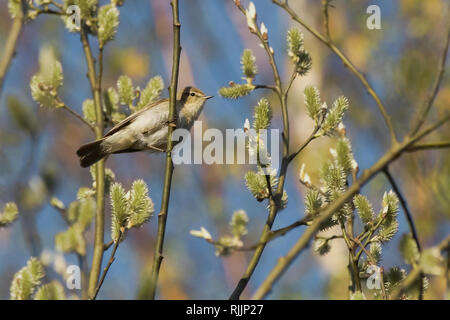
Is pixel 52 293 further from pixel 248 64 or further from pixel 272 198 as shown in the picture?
pixel 248 64

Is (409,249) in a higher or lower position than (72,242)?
lower

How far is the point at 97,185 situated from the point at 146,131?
6.95 feet

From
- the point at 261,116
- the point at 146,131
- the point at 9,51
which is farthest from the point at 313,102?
the point at 146,131

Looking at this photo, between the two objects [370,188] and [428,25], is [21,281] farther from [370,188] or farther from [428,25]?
[428,25]

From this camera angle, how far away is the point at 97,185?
132 inches

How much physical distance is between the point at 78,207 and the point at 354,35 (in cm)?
962

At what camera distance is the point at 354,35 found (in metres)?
11.3

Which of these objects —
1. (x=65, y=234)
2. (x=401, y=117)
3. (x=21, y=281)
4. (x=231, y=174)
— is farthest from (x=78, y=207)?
(x=231, y=174)

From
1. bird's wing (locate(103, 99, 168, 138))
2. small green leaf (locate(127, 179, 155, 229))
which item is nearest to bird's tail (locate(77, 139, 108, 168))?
bird's wing (locate(103, 99, 168, 138))

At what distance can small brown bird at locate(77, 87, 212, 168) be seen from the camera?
5.20 metres

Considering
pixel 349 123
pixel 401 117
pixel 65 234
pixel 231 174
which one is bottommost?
pixel 65 234

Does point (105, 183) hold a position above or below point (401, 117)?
below

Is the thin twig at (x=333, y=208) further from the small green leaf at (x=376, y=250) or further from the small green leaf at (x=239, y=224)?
the small green leaf at (x=376, y=250)

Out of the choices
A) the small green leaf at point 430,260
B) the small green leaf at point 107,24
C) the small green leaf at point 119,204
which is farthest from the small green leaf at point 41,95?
the small green leaf at point 430,260
